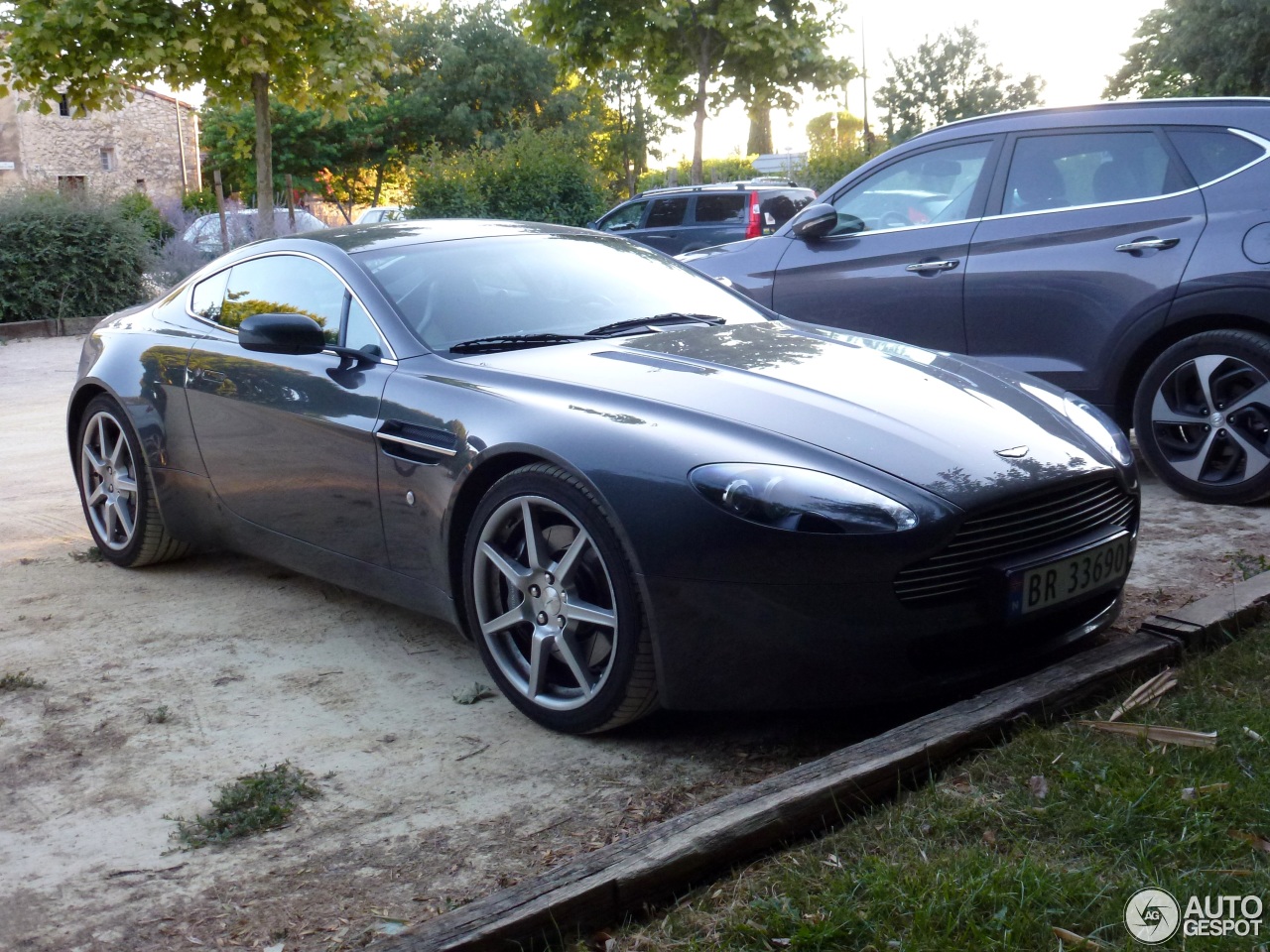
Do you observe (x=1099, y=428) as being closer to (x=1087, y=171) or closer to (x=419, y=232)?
(x=419, y=232)

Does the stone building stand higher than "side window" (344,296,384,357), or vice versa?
the stone building

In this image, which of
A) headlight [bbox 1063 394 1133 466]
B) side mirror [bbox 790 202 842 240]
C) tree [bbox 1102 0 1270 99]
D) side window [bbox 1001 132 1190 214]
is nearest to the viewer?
headlight [bbox 1063 394 1133 466]

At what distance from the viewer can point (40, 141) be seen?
4900cm

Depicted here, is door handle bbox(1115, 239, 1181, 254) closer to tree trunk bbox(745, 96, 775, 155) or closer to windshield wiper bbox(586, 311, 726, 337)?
windshield wiper bbox(586, 311, 726, 337)

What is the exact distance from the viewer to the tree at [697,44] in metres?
18.4

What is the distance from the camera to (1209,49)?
125ft

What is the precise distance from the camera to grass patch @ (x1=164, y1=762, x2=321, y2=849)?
3119 mm

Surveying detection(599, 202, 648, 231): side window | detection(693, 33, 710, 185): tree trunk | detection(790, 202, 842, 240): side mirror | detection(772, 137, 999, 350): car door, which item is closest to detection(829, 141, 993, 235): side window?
detection(772, 137, 999, 350): car door

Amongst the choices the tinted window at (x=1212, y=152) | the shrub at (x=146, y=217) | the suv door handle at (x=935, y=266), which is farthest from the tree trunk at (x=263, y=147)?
the tinted window at (x=1212, y=152)

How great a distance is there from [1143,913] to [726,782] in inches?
44.0

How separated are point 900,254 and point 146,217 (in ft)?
66.8

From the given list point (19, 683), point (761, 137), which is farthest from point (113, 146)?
point (19, 683)

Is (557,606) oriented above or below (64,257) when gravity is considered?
below

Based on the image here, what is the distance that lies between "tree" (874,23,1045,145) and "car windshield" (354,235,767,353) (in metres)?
42.5
